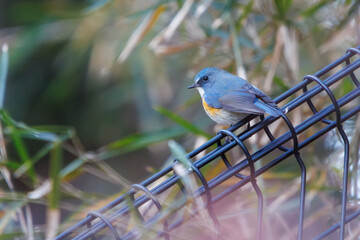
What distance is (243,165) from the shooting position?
1.13 meters

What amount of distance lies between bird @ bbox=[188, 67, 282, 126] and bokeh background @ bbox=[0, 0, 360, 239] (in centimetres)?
14

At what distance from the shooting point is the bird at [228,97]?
62.7 inches

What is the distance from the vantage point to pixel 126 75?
3.55 meters

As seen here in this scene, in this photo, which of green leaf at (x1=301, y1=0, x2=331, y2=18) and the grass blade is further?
green leaf at (x1=301, y1=0, x2=331, y2=18)

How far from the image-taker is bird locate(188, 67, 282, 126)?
1.59 metres

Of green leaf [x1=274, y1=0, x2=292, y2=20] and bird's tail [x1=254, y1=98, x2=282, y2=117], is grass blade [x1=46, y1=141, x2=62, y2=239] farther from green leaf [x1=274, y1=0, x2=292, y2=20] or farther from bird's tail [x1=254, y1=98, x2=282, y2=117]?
green leaf [x1=274, y1=0, x2=292, y2=20]

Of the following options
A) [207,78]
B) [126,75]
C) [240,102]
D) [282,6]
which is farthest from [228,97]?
[126,75]

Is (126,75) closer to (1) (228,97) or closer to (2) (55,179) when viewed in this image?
(1) (228,97)

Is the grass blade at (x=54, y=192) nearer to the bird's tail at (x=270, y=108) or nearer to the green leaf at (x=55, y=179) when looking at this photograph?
the green leaf at (x=55, y=179)

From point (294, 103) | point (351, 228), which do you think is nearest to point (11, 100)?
point (351, 228)

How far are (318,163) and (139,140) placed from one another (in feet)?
2.40

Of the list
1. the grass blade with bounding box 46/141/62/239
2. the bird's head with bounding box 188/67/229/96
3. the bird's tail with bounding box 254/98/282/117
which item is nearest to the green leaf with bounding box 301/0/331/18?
the bird's head with bounding box 188/67/229/96

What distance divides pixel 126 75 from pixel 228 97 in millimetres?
1837

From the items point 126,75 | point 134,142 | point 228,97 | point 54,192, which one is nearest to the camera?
point 54,192
